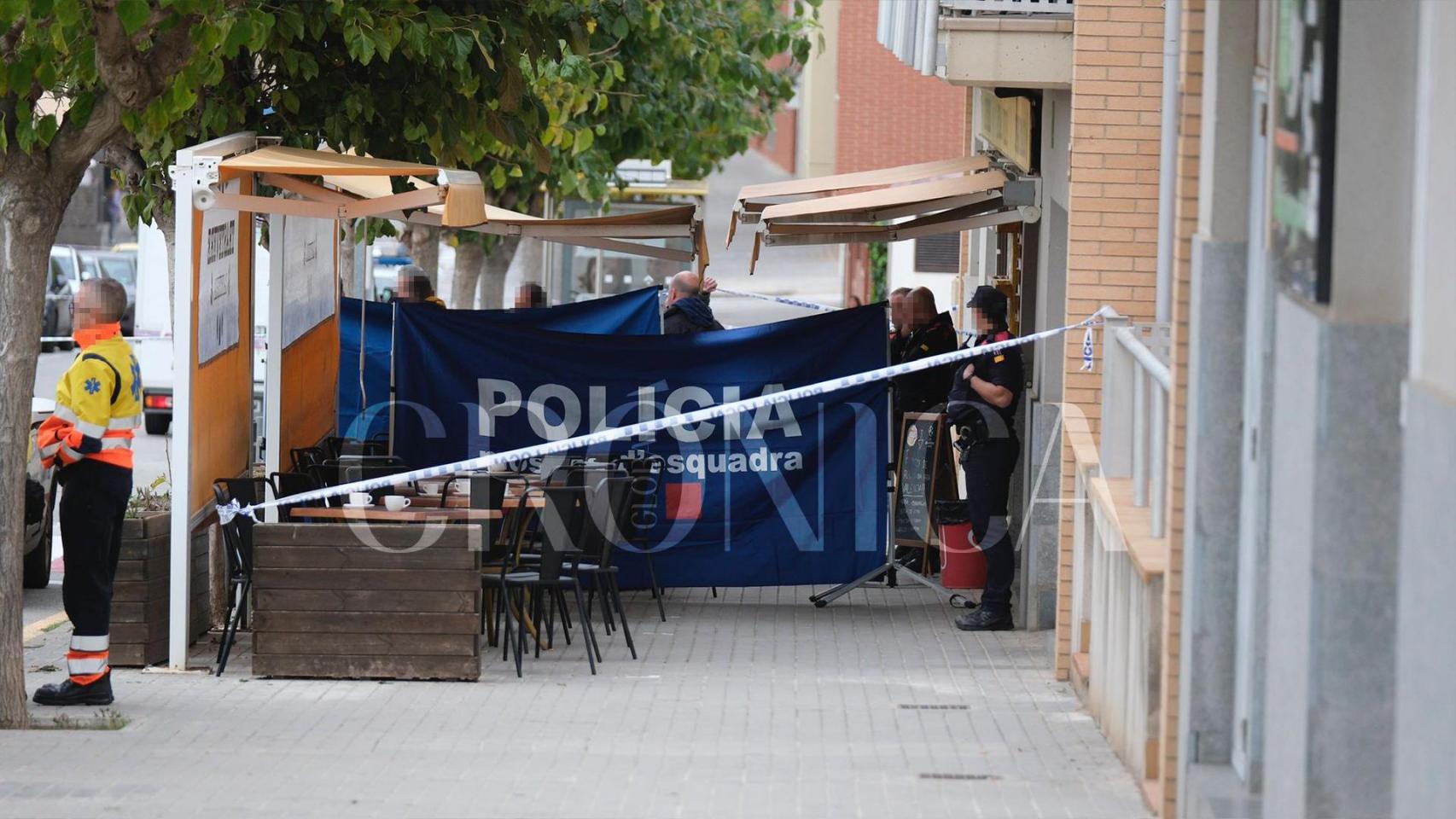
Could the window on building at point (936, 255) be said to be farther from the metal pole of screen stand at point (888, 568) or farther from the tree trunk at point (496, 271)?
the metal pole of screen stand at point (888, 568)

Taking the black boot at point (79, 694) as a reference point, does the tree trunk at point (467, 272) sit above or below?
above

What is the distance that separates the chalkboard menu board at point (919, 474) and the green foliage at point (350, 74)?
9.50 feet

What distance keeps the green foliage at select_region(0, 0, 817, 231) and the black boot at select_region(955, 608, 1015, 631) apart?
145 inches

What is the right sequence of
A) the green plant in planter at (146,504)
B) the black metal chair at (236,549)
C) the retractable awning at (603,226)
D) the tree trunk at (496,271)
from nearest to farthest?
the black metal chair at (236,549) → the green plant in planter at (146,504) → the retractable awning at (603,226) → the tree trunk at (496,271)

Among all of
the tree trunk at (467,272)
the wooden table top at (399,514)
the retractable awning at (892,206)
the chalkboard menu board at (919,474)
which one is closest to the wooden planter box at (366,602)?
the wooden table top at (399,514)

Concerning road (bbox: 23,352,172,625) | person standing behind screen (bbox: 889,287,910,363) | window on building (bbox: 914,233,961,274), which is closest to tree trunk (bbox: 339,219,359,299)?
road (bbox: 23,352,172,625)

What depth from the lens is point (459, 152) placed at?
11.6 meters

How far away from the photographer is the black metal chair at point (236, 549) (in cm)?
956

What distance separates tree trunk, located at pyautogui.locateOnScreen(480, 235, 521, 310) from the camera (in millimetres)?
23906

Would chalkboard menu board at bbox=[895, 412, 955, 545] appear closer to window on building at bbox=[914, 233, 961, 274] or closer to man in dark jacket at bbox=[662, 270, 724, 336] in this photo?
man in dark jacket at bbox=[662, 270, 724, 336]

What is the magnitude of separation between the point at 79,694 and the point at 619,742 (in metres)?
2.50

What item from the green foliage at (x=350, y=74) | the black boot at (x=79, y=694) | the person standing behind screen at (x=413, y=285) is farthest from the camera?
the person standing behind screen at (x=413, y=285)

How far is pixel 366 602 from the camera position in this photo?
9.21 metres

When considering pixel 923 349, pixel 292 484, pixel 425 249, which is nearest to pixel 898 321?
pixel 923 349
